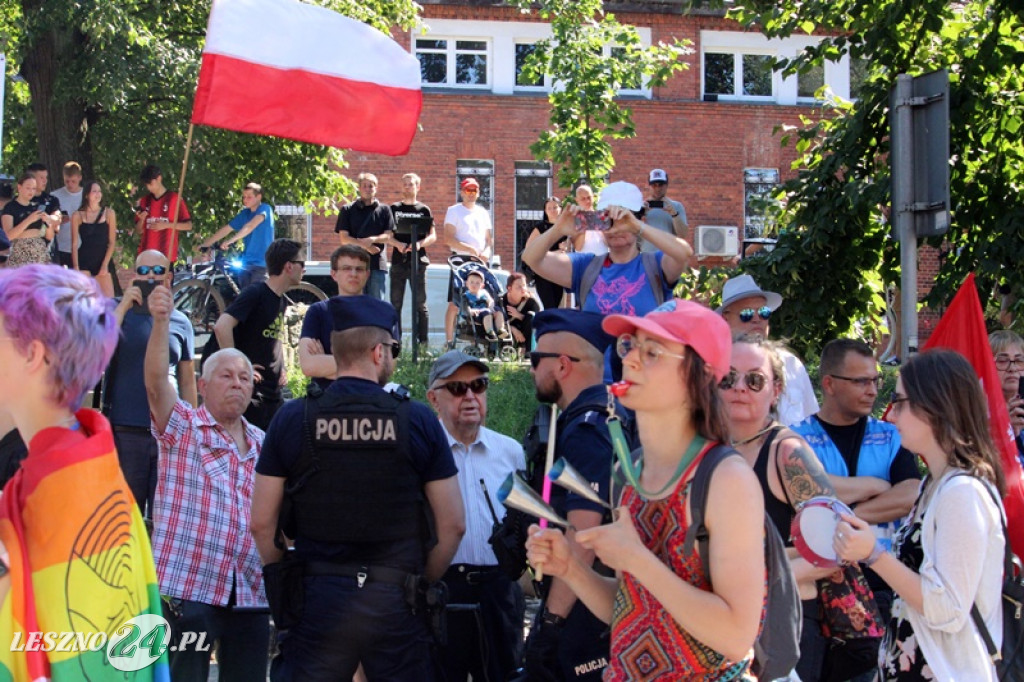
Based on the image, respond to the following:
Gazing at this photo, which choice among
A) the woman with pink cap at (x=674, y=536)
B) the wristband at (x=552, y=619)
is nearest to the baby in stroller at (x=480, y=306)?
the wristband at (x=552, y=619)

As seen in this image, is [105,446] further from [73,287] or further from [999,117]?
[999,117]

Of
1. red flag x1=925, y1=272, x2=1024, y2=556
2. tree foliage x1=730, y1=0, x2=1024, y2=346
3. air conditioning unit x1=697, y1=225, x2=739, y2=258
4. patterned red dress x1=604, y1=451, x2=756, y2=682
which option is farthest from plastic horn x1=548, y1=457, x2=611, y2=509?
air conditioning unit x1=697, y1=225, x2=739, y2=258

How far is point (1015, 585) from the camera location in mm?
4125

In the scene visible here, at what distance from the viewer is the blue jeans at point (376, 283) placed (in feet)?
45.3

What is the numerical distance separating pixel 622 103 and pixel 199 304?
46.5ft

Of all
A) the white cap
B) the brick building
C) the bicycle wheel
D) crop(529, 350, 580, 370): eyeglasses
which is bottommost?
crop(529, 350, 580, 370): eyeglasses

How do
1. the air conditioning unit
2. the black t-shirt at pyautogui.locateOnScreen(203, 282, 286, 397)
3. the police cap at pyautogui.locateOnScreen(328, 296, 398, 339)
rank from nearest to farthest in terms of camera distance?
1. the police cap at pyautogui.locateOnScreen(328, 296, 398, 339)
2. the black t-shirt at pyautogui.locateOnScreen(203, 282, 286, 397)
3. the air conditioning unit

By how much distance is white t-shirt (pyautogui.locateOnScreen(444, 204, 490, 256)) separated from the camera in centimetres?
1562

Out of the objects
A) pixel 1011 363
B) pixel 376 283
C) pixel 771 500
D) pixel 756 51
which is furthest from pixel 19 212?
pixel 756 51

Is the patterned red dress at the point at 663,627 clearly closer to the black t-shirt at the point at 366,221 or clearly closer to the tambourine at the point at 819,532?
the tambourine at the point at 819,532

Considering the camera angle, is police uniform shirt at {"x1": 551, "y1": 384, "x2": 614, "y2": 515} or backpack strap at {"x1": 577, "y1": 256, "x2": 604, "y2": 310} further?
backpack strap at {"x1": 577, "y1": 256, "x2": 604, "y2": 310}

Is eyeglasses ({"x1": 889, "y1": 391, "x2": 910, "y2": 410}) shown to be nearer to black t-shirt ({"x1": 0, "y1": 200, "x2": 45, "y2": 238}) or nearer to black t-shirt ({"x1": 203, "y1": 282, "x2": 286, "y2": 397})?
black t-shirt ({"x1": 203, "y1": 282, "x2": 286, "y2": 397})

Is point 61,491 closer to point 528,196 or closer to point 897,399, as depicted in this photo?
point 897,399

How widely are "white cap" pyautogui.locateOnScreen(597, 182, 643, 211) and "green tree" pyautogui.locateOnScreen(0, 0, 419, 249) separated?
11066mm
